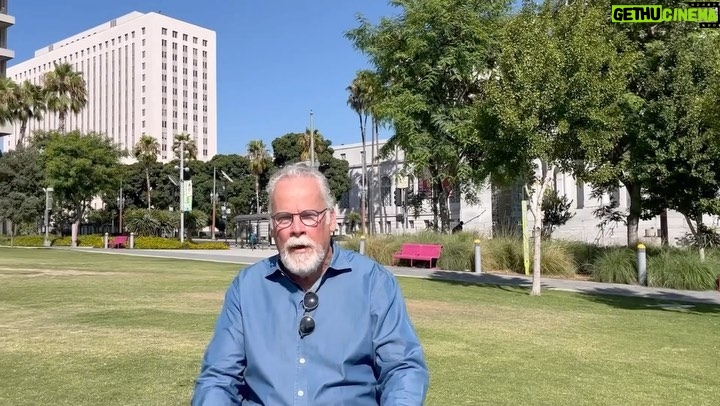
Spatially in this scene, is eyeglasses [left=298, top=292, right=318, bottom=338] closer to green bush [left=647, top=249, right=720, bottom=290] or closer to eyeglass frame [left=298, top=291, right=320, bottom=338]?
eyeglass frame [left=298, top=291, right=320, bottom=338]

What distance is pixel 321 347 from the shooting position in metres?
2.49

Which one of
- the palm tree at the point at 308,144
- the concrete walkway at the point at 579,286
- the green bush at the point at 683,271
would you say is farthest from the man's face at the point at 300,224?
the palm tree at the point at 308,144

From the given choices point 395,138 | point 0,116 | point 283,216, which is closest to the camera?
point 283,216

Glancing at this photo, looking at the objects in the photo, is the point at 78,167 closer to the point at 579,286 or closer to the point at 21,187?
the point at 21,187

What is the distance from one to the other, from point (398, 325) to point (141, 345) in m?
5.42

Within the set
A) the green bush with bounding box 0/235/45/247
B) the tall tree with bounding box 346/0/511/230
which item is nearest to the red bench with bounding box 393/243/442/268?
the tall tree with bounding box 346/0/511/230

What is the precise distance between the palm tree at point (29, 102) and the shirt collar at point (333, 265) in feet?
167

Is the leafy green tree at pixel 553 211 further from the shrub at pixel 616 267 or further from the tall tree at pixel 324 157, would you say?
the tall tree at pixel 324 157

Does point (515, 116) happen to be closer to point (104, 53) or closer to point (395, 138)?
point (395, 138)

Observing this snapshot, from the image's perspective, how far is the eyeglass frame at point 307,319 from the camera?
2.50m

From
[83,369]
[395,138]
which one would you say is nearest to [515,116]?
[83,369]

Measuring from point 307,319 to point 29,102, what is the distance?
2026 inches

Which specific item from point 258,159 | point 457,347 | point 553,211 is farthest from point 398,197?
point 457,347

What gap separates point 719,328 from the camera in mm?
9531
